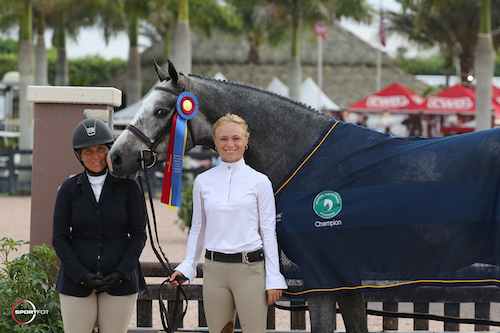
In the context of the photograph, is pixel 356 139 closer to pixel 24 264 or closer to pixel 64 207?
pixel 64 207

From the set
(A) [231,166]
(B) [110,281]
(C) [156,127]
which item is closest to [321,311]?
(A) [231,166]

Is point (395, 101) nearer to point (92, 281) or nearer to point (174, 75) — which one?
point (174, 75)

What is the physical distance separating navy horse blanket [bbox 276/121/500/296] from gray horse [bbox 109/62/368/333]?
230mm

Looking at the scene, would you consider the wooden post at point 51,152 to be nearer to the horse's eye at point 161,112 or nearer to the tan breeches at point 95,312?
the horse's eye at point 161,112

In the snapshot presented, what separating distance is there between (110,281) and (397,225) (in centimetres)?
150

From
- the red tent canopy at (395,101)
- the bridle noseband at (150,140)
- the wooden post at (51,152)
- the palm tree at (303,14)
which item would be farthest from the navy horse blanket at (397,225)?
the palm tree at (303,14)

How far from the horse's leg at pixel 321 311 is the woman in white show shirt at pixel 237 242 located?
1.03 feet

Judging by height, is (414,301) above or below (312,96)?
below

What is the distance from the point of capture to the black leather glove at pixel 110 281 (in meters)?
2.64

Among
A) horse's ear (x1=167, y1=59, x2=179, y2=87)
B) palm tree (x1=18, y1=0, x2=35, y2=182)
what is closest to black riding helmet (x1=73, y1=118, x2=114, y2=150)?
horse's ear (x1=167, y1=59, x2=179, y2=87)

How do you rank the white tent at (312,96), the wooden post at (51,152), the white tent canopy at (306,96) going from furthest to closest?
the white tent at (312,96) → the white tent canopy at (306,96) → the wooden post at (51,152)

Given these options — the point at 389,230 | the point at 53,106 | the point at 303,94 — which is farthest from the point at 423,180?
the point at 303,94

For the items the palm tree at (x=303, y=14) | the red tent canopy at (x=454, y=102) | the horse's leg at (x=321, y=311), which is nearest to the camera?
the horse's leg at (x=321, y=311)

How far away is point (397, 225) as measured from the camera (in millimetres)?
2859
